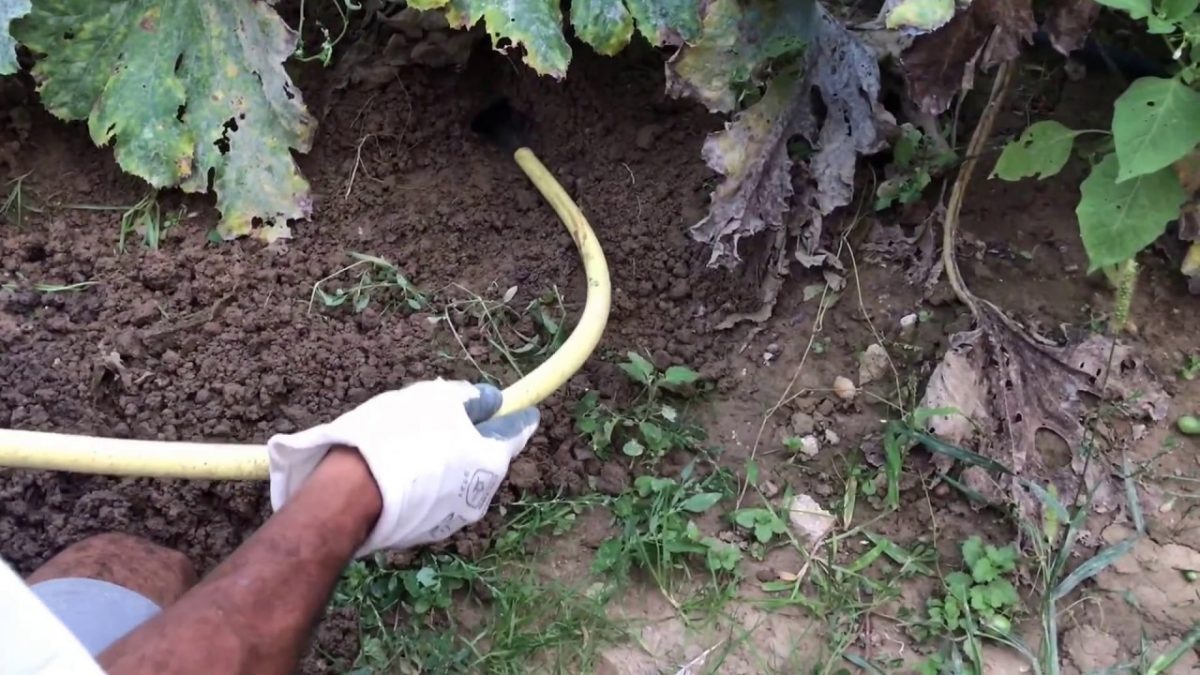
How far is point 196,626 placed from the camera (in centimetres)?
133

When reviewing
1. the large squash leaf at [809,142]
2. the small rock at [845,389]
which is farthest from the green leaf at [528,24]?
the small rock at [845,389]

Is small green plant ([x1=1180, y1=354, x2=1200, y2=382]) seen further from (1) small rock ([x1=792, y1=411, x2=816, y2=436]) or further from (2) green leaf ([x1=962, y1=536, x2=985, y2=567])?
(1) small rock ([x1=792, y1=411, x2=816, y2=436])

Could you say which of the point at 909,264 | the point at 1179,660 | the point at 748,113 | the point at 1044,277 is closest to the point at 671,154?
the point at 748,113

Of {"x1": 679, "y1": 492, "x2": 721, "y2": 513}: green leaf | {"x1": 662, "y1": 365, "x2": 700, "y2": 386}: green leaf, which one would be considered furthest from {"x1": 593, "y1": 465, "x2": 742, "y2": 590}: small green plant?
{"x1": 662, "y1": 365, "x2": 700, "y2": 386}: green leaf

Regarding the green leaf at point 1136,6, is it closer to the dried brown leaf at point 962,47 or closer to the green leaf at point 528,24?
the dried brown leaf at point 962,47

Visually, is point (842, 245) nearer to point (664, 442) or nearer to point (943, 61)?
point (943, 61)

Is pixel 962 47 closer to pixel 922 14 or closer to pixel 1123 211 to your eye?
pixel 922 14

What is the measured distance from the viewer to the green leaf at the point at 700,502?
6.65ft

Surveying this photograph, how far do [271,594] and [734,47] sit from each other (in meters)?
1.52

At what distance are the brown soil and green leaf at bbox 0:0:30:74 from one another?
0.37 meters

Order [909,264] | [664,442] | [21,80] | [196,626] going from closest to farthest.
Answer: [196,626] < [664,442] < [909,264] < [21,80]

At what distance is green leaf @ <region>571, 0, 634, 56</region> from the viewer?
2201mm

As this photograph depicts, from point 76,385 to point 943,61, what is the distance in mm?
1923

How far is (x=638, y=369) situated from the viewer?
2191mm
